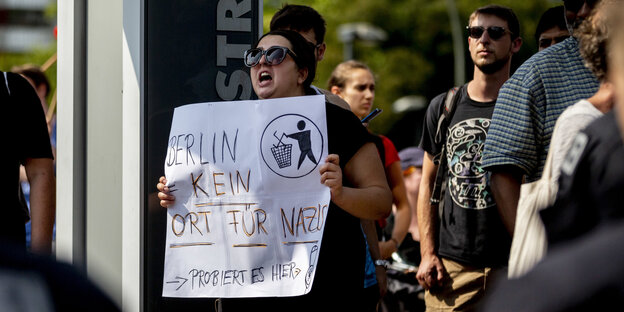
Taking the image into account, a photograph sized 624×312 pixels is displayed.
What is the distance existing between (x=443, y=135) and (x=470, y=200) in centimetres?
41

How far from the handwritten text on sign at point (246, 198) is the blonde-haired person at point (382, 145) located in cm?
148

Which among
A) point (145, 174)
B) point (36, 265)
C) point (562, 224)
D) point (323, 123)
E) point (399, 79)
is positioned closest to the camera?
point (36, 265)

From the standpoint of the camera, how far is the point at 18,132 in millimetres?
4090

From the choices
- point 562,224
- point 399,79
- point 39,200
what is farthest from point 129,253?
point 399,79

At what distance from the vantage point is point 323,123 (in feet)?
12.3

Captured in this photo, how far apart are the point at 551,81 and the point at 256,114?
1176mm

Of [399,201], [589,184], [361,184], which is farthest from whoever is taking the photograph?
[399,201]

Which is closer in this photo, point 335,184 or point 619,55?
point 619,55

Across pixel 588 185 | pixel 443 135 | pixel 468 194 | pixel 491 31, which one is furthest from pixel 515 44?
pixel 588 185

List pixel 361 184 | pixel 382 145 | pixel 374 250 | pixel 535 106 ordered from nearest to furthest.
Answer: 1. pixel 535 106
2. pixel 361 184
3. pixel 374 250
4. pixel 382 145

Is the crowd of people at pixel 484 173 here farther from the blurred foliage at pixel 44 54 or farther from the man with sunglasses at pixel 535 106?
the blurred foliage at pixel 44 54

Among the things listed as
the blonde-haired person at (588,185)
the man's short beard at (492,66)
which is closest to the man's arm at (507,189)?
the man's short beard at (492,66)

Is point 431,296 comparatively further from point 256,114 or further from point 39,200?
point 39,200

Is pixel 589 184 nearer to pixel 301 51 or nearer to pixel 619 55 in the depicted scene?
pixel 619 55
